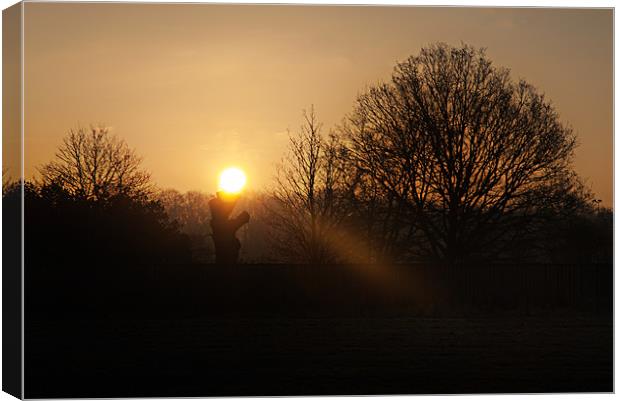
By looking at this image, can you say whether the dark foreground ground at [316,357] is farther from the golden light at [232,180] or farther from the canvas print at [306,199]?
the golden light at [232,180]

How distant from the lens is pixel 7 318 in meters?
10.6

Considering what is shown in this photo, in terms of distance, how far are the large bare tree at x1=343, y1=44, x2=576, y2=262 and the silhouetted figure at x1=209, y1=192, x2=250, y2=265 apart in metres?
2.23

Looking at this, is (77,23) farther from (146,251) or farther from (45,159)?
(146,251)

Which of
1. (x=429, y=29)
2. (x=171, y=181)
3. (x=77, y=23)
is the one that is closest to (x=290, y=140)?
(x=171, y=181)

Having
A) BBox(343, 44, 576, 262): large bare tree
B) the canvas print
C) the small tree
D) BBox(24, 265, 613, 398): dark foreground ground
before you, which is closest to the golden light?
the canvas print

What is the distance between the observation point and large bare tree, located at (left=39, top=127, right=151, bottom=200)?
42.5 feet

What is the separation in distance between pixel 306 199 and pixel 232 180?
3183 mm

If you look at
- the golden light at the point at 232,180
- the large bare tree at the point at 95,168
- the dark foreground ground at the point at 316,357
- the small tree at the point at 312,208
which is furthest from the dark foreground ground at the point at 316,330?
the golden light at the point at 232,180

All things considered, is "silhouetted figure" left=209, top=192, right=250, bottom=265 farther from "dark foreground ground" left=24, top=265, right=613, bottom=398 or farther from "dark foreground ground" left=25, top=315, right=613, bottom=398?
"dark foreground ground" left=25, top=315, right=613, bottom=398

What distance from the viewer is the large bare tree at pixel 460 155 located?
17172 mm

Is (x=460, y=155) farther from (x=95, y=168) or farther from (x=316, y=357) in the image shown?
(x=316, y=357)

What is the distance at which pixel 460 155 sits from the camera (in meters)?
18.3

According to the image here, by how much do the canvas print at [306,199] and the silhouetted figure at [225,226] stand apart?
4cm

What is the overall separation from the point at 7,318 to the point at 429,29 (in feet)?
17.2
